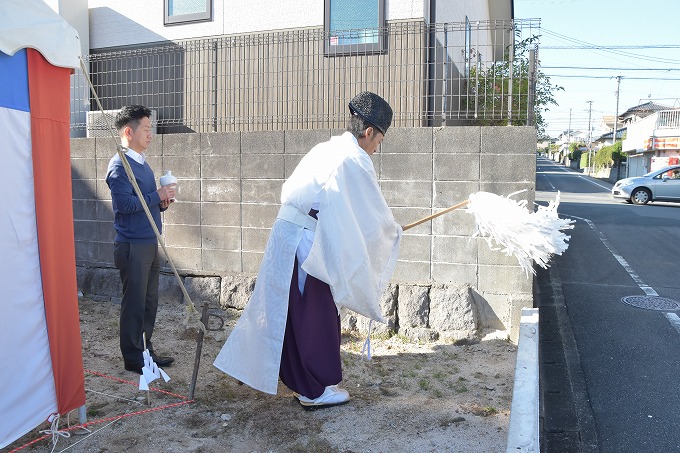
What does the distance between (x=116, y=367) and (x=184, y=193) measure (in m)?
2.31

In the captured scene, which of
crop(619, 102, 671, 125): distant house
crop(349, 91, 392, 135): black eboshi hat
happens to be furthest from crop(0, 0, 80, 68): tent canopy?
crop(619, 102, 671, 125): distant house

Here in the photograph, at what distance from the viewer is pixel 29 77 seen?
306 cm

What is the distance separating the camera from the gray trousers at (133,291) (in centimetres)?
438

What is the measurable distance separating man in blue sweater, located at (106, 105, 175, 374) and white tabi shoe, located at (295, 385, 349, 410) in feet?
4.71

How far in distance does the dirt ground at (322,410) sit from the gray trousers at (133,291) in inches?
Answer: 8.5

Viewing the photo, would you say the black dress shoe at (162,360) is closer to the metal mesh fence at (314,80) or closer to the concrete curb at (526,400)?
the concrete curb at (526,400)

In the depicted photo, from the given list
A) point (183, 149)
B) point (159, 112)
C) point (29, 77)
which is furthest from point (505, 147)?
point (159, 112)

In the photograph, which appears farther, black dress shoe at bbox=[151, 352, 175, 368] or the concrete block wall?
the concrete block wall

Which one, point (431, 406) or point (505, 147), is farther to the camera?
point (505, 147)

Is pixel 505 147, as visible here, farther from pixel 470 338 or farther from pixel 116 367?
pixel 116 367

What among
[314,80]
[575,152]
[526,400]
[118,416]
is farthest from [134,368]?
[575,152]

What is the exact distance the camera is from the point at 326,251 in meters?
3.55

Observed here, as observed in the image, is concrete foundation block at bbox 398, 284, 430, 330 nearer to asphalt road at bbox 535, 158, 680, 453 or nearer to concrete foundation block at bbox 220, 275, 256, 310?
asphalt road at bbox 535, 158, 680, 453

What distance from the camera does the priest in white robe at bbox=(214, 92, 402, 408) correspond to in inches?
140
